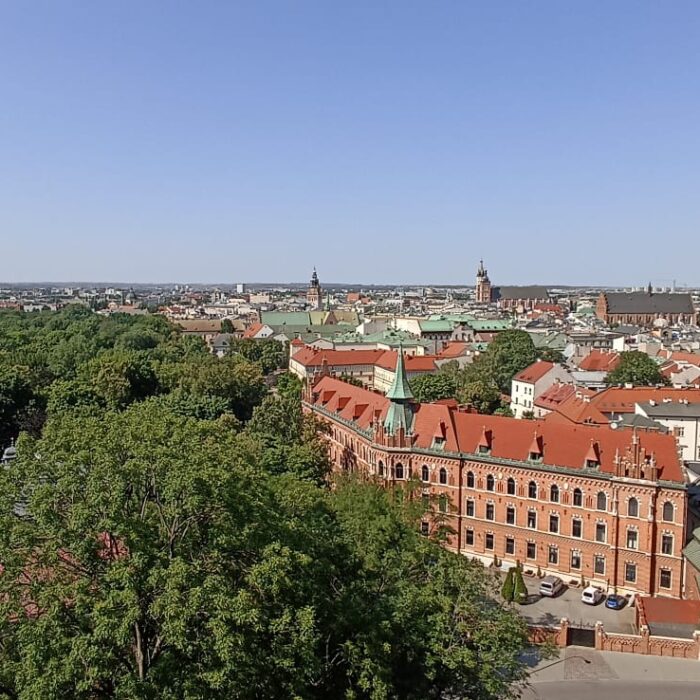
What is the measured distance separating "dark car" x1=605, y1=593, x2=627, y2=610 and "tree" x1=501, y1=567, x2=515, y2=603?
22.3 ft

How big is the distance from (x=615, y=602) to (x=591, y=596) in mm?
1615

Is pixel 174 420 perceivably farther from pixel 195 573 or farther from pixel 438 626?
pixel 438 626

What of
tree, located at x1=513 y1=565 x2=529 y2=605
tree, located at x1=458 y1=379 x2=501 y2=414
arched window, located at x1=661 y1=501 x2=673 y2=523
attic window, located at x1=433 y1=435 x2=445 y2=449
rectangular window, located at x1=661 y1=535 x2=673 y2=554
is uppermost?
attic window, located at x1=433 y1=435 x2=445 y2=449

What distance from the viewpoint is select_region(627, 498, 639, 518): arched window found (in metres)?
53.2

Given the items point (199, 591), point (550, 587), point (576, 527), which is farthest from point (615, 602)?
point (199, 591)

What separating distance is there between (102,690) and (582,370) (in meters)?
109

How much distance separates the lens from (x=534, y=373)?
111 metres

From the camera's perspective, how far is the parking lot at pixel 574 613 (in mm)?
49625

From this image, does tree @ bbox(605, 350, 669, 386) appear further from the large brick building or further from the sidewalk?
the sidewalk

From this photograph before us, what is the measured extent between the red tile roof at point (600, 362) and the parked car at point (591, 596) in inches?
2840

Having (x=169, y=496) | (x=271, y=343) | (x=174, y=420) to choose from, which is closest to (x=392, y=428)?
A: (x=174, y=420)

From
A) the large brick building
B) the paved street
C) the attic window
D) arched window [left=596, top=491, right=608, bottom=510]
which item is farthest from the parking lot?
the attic window

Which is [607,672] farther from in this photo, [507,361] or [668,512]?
[507,361]

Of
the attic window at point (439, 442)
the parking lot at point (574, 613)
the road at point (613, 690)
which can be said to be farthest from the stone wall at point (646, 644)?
the attic window at point (439, 442)
